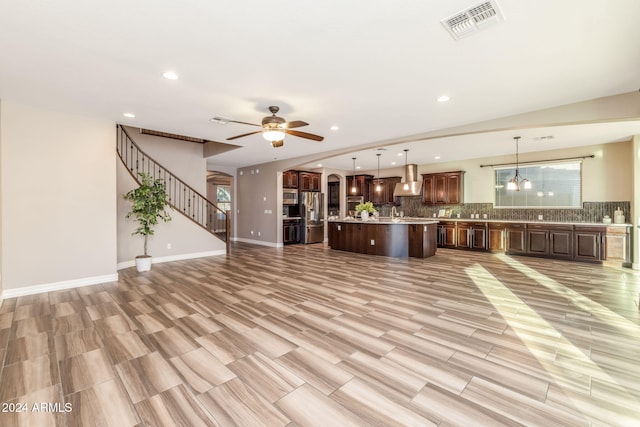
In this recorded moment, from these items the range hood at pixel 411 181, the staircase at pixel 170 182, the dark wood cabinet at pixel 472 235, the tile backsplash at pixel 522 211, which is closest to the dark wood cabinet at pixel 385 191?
the tile backsplash at pixel 522 211

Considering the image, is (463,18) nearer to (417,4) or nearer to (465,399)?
(417,4)

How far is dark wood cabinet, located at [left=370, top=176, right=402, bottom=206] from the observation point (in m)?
10.3

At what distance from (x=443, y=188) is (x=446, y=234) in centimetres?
151

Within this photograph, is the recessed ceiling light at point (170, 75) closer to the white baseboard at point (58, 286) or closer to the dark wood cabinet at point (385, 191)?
the white baseboard at point (58, 286)

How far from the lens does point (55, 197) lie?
4.42 meters

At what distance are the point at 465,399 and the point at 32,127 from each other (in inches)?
252

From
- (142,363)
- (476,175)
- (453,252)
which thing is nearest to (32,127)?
(142,363)

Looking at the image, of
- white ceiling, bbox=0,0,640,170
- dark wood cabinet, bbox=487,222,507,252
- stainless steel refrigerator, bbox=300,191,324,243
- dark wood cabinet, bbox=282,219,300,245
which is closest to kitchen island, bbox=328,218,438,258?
dark wood cabinet, bbox=487,222,507,252

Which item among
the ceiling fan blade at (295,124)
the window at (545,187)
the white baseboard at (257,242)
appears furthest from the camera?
the white baseboard at (257,242)

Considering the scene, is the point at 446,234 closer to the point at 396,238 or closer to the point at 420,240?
the point at 420,240

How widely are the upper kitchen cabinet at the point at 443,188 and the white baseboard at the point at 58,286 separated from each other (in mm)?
8748

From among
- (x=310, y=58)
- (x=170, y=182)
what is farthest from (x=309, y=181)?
(x=310, y=58)

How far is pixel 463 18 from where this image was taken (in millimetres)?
2248

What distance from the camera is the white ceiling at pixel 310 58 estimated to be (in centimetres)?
217
